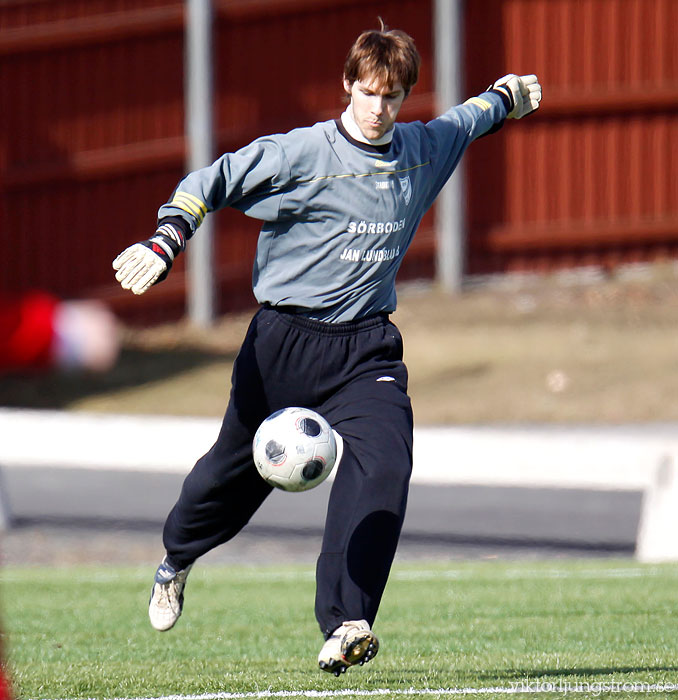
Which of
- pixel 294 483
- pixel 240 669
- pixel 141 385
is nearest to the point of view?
pixel 294 483

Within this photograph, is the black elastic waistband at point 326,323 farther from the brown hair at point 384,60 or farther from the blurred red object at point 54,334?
the blurred red object at point 54,334

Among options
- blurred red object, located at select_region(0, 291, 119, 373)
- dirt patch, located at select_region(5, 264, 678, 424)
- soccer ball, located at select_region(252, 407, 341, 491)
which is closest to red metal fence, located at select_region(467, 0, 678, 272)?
dirt patch, located at select_region(5, 264, 678, 424)

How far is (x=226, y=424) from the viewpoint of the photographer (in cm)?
552

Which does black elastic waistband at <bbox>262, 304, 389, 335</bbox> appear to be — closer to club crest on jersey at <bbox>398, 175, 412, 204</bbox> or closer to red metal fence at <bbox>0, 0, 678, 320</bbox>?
club crest on jersey at <bbox>398, 175, 412, 204</bbox>

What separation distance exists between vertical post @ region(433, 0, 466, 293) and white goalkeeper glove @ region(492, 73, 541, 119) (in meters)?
13.5

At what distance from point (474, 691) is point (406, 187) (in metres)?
1.91

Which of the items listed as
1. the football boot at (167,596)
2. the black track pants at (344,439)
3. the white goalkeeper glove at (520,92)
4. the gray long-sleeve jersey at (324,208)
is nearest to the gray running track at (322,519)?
the football boot at (167,596)

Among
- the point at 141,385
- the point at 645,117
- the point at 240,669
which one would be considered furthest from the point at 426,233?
the point at 240,669

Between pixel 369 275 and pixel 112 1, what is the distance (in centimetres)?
1416

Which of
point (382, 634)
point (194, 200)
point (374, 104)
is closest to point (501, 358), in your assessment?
point (382, 634)

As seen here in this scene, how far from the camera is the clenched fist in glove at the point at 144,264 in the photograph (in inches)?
185

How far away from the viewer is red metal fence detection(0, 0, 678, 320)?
18.3m

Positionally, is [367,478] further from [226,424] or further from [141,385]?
[141,385]

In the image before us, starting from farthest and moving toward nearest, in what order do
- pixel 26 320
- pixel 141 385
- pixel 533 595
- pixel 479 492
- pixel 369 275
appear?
pixel 141 385
pixel 479 492
pixel 533 595
pixel 369 275
pixel 26 320
